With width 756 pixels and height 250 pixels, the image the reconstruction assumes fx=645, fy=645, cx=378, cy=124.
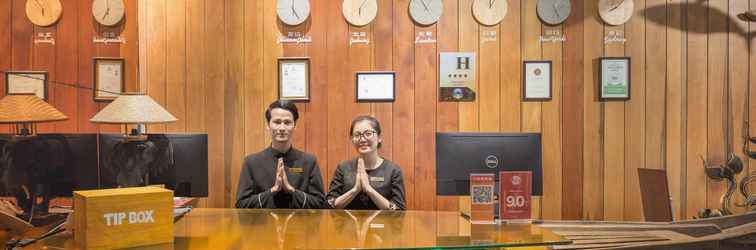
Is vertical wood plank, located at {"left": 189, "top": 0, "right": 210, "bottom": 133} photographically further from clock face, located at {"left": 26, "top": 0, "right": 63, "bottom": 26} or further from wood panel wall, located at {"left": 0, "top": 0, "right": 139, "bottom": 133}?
clock face, located at {"left": 26, "top": 0, "right": 63, "bottom": 26}

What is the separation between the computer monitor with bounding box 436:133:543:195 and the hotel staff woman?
1.75ft

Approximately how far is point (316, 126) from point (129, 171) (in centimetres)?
140

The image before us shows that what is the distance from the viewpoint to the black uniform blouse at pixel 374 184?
3.73 meters

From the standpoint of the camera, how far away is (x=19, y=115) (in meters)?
2.95

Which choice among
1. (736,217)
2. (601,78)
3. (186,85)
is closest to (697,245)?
(736,217)

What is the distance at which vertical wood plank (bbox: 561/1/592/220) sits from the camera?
448 cm

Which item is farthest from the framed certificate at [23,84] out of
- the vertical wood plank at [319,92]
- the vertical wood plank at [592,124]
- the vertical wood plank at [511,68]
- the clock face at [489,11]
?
the vertical wood plank at [592,124]

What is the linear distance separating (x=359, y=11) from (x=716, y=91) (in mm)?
2550

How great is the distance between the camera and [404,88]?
177 inches

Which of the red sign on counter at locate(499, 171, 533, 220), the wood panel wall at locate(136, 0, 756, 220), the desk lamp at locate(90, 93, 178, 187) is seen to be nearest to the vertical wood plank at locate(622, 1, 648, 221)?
the wood panel wall at locate(136, 0, 756, 220)

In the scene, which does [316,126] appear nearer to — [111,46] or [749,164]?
[111,46]

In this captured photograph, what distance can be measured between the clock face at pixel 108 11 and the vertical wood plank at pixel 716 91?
4.12 meters

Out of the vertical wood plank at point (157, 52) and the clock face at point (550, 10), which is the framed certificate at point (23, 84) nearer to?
the vertical wood plank at point (157, 52)

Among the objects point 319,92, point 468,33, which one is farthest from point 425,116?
point 319,92
